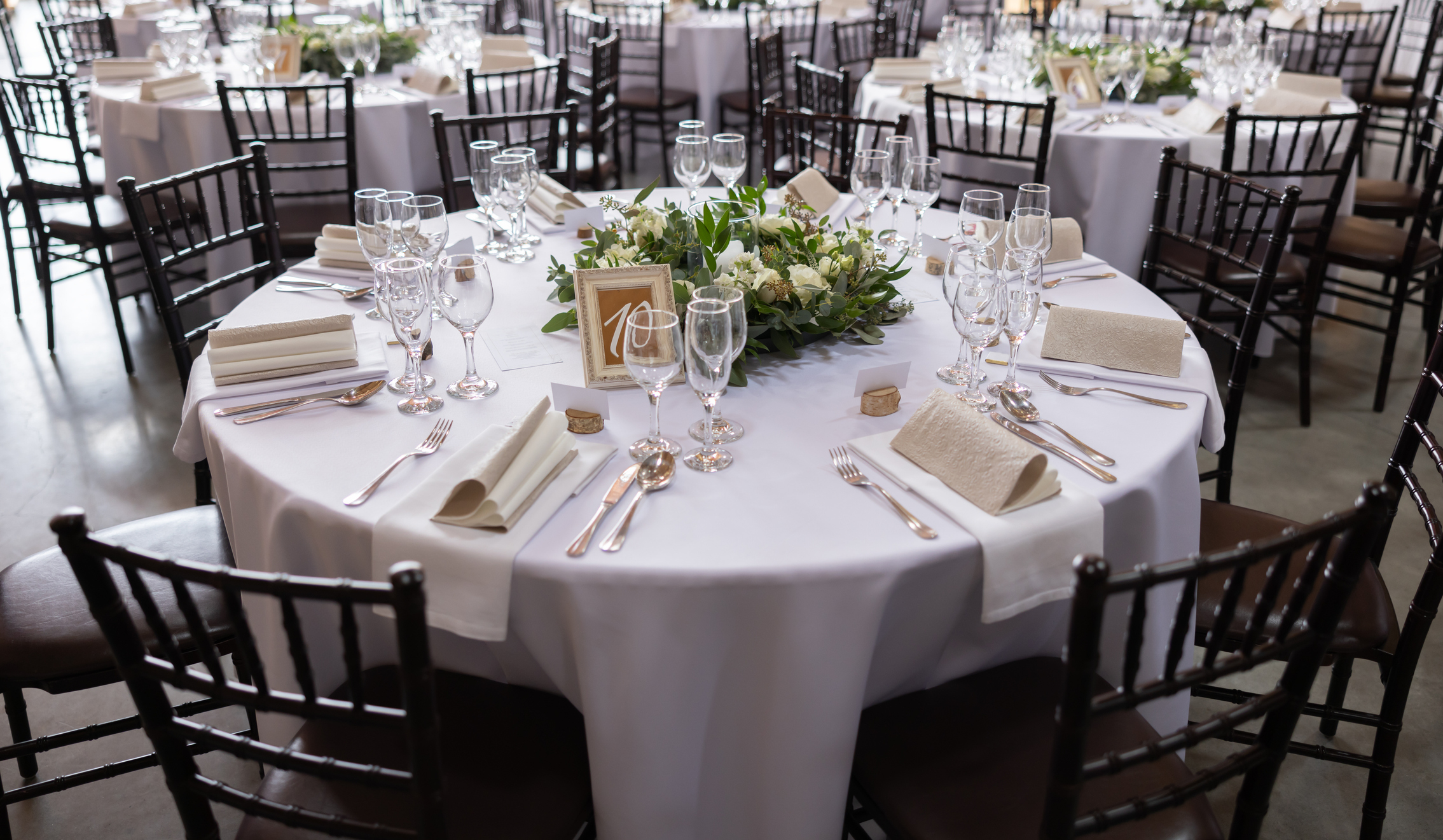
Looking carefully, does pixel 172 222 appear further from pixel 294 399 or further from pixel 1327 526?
pixel 1327 526

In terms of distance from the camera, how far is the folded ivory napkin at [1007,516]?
1.29 m

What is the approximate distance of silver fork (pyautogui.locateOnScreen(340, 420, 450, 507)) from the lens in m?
1.37

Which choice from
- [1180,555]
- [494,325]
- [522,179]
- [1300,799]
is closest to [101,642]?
[494,325]

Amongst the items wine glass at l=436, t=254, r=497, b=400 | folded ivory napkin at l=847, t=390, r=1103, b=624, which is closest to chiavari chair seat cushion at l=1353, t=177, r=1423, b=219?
folded ivory napkin at l=847, t=390, r=1103, b=624

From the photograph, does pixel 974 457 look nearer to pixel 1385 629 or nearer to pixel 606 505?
pixel 606 505

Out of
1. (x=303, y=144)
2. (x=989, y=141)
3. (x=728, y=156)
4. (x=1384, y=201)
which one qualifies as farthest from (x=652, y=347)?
(x=1384, y=201)

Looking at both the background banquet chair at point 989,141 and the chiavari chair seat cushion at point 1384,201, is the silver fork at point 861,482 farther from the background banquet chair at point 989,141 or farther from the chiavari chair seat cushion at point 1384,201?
the chiavari chair seat cushion at point 1384,201

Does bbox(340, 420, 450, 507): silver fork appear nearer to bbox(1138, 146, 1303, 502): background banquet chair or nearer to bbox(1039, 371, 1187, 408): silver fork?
bbox(1039, 371, 1187, 408): silver fork

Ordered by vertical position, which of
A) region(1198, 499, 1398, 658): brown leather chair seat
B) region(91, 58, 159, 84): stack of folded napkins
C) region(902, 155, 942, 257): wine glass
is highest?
region(91, 58, 159, 84): stack of folded napkins

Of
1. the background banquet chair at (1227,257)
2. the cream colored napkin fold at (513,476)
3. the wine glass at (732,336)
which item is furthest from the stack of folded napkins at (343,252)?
the background banquet chair at (1227,257)

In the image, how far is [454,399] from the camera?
1658mm

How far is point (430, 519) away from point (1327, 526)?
1.03 metres

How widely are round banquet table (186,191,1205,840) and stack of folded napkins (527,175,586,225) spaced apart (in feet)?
3.04

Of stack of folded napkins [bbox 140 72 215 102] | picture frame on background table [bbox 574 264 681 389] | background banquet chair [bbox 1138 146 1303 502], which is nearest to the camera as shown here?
picture frame on background table [bbox 574 264 681 389]
